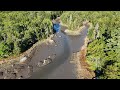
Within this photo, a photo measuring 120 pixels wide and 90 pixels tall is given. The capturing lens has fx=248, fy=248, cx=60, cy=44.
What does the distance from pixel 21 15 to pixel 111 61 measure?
506cm

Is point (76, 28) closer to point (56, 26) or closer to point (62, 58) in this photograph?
point (56, 26)

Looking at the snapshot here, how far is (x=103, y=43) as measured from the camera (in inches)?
280

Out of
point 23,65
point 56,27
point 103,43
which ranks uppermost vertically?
point 103,43

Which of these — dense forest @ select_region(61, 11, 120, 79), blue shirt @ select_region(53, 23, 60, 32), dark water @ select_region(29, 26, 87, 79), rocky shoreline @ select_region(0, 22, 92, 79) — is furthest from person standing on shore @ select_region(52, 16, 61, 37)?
rocky shoreline @ select_region(0, 22, 92, 79)

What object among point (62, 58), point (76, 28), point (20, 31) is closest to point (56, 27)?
point (76, 28)

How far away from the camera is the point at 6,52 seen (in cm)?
682

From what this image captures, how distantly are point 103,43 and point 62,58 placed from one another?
1.26 m

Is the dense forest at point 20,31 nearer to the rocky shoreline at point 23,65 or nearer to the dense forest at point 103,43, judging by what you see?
the rocky shoreline at point 23,65

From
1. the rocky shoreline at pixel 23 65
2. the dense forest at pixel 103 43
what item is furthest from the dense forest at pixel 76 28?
the rocky shoreline at pixel 23 65

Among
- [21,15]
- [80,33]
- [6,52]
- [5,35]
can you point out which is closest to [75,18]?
[80,33]

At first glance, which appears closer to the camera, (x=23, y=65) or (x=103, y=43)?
(x=23, y=65)

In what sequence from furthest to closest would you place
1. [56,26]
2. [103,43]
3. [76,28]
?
[56,26]
[76,28]
[103,43]

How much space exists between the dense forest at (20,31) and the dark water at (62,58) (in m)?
0.53

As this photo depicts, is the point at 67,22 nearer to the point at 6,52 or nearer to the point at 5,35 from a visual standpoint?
the point at 5,35
